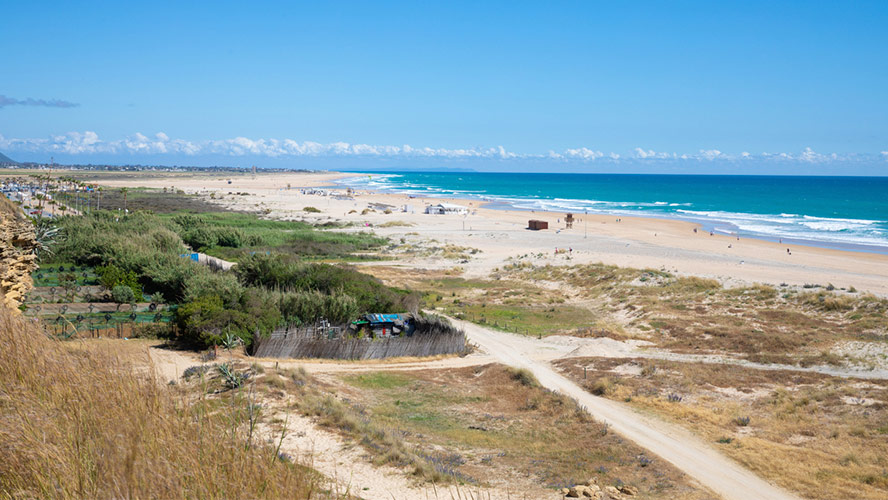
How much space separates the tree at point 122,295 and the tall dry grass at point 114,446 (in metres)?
21.1

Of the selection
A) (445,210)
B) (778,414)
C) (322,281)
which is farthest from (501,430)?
(445,210)

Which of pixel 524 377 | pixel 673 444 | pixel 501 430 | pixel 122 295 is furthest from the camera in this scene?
pixel 122 295

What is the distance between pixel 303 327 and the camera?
2066 cm

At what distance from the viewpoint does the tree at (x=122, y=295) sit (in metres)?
24.2

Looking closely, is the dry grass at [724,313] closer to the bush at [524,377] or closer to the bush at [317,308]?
the bush at [524,377]

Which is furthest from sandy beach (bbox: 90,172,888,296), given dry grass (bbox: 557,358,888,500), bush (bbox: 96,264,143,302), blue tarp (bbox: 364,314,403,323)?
bush (bbox: 96,264,143,302)

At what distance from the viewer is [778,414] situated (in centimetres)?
1614

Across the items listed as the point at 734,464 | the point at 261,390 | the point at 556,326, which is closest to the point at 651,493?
the point at 734,464

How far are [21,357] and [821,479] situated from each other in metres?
13.3

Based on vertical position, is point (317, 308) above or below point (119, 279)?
below

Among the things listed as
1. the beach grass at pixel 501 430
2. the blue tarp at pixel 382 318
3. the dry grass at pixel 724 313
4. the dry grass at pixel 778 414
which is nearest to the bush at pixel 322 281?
the blue tarp at pixel 382 318

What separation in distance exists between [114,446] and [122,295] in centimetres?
2310

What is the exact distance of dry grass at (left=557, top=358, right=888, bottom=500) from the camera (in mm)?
12281

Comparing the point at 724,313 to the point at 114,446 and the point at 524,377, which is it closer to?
the point at 524,377
